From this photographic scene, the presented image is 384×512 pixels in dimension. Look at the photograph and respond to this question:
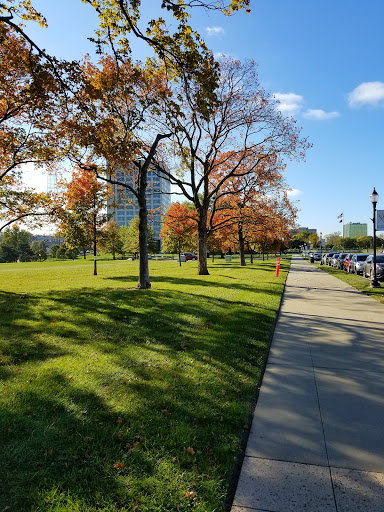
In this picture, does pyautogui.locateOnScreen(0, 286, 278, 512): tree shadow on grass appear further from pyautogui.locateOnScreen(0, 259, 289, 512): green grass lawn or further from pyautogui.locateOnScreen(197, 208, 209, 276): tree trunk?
pyautogui.locateOnScreen(197, 208, 209, 276): tree trunk

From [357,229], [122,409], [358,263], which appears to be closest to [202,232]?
[358,263]

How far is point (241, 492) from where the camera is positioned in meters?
2.53

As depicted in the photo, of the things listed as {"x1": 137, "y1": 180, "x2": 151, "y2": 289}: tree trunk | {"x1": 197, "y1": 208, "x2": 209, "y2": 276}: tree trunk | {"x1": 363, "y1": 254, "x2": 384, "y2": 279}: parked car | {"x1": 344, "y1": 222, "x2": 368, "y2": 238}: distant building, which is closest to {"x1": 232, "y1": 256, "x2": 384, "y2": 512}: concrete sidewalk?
{"x1": 137, "y1": 180, "x2": 151, "y2": 289}: tree trunk

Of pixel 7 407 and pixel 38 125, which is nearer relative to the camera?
pixel 7 407

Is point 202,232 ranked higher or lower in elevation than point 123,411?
higher

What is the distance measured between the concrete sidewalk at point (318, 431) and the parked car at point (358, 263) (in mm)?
20621

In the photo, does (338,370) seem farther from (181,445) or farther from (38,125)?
(38,125)

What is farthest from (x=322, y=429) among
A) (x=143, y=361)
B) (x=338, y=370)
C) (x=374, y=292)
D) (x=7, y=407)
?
(x=374, y=292)

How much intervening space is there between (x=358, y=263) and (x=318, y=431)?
25312 millimetres

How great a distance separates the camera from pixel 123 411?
3.71 m

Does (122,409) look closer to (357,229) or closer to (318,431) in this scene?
(318,431)

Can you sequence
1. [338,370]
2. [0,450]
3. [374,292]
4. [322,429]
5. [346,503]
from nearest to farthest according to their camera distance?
[346,503], [0,450], [322,429], [338,370], [374,292]

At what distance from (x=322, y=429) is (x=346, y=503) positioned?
1.06 m

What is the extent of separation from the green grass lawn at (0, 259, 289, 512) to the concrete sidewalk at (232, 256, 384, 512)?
0.73ft
